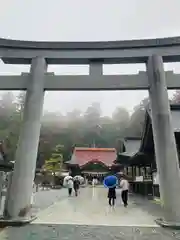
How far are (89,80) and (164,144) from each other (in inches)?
133

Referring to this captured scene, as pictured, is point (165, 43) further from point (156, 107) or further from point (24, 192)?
point (24, 192)

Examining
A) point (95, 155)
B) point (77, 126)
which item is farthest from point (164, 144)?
point (77, 126)

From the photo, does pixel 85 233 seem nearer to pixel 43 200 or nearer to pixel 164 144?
pixel 164 144

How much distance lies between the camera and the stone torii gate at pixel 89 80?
775cm

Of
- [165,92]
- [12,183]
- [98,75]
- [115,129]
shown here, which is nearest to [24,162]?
[12,183]

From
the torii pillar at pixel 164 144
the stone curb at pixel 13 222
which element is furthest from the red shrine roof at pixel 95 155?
the stone curb at pixel 13 222

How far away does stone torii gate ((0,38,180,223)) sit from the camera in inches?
305

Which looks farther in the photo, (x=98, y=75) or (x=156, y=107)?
(x=98, y=75)

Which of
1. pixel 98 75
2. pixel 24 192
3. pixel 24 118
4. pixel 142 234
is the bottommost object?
pixel 142 234

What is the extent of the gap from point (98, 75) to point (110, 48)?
1110mm

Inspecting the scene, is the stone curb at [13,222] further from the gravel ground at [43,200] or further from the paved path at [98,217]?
the gravel ground at [43,200]

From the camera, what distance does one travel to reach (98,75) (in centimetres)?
912

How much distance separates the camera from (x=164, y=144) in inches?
309

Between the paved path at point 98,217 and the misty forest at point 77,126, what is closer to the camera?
the paved path at point 98,217
